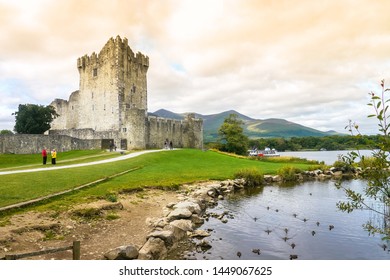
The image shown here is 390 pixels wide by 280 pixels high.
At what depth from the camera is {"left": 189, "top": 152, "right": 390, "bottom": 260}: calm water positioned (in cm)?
1055

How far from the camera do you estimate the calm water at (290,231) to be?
1055 cm

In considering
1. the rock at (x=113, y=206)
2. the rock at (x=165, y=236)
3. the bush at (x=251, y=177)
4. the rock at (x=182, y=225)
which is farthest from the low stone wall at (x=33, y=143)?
the rock at (x=165, y=236)

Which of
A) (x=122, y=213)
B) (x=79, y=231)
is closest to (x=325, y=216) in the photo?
(x=122, y=213)

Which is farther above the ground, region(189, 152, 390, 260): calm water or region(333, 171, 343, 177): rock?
region(333, 171, 343, 177): rock

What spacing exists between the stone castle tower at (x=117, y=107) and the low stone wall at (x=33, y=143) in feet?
18.5

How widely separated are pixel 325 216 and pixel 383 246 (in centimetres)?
464

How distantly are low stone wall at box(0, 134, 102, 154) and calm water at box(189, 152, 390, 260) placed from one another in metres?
28.8

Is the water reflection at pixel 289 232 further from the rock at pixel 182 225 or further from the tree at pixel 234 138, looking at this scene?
the tree at pixel 234 138

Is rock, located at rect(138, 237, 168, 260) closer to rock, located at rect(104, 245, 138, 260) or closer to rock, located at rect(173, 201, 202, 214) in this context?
rock, located at rect(104, 245, 138, 260)

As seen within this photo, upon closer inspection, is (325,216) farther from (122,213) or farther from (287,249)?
(122,213)

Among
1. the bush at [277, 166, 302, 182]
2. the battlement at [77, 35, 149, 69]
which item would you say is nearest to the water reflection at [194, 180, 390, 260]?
the bush at [277, 166, 302, 182]

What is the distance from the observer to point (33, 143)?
39.1 metres

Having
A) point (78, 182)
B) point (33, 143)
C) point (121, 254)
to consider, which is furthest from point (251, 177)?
point (33, 143)

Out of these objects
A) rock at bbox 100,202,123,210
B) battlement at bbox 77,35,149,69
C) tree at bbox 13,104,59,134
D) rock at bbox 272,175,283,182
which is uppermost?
battlement at bbox 77,35,149,69
